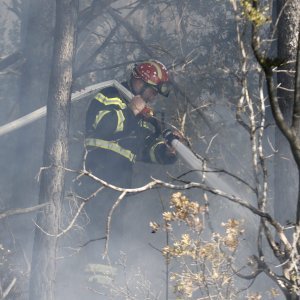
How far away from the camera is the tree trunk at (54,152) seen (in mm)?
7957

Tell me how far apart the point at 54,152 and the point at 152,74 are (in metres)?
1.44

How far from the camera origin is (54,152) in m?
8.15

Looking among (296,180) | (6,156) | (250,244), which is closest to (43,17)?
(6,156)

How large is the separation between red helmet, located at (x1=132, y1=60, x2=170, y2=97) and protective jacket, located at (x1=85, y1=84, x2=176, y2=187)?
33 centimetres

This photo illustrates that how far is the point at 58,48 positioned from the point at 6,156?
7.23 ft

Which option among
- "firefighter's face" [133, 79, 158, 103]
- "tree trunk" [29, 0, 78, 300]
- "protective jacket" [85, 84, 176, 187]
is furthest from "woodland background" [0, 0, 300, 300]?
"firefighter's face" [133, 79, 158, 103]

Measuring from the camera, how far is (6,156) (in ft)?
32.5

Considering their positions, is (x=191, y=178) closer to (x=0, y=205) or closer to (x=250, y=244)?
(x=250, y=244)

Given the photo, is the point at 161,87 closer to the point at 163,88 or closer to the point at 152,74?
the point at 163,88

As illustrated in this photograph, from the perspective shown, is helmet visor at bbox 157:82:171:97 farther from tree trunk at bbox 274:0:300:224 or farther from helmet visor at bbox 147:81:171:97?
tree trunk at bbox 274:0:300:224

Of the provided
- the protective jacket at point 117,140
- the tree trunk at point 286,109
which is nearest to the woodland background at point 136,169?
the protective jacket at point 117,140

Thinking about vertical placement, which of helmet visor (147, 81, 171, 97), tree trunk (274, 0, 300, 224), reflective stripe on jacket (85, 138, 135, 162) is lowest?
tree trunk (274, 0, 300, 224)

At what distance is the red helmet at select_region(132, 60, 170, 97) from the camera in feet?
26.0

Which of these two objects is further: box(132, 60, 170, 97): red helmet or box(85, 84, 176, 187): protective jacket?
box(132, 60, 170, 97): red helmet
